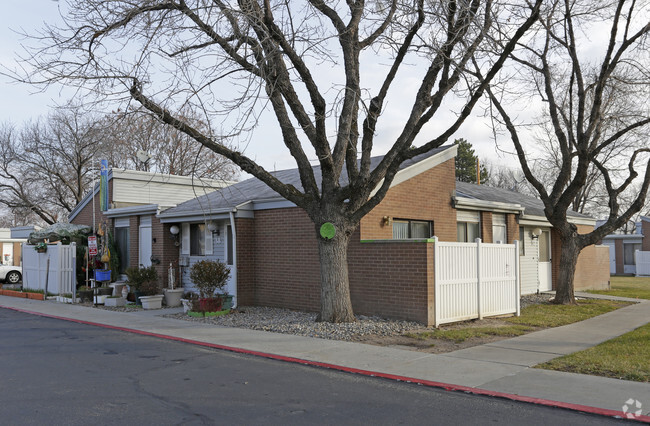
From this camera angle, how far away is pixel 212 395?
6773 millimetres

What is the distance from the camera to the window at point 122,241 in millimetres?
19747

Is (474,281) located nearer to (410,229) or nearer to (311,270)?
(410,229)

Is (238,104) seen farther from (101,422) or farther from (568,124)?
(568,124)

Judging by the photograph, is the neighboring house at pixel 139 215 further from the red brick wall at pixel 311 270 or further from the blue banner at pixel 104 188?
the red brick wall at pixel 311 270

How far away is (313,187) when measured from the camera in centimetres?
1200

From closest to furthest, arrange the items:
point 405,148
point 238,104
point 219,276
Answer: point 238,104 → point 405,148 → point 219,276

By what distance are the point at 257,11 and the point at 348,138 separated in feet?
10.2

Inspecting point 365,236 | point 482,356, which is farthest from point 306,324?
point 482,356

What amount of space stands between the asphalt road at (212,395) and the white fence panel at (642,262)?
107 ft

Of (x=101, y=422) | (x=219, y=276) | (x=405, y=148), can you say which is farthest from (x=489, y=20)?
(x=101, y=422)

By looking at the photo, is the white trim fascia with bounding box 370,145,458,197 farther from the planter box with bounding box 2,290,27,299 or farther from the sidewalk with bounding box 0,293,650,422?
the planter box with bounding box 2,290,27,299

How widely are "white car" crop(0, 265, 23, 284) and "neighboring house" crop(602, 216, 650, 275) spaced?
35753 millimetres

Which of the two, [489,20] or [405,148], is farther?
[405,148]

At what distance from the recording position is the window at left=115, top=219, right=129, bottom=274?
19747 millimetres
